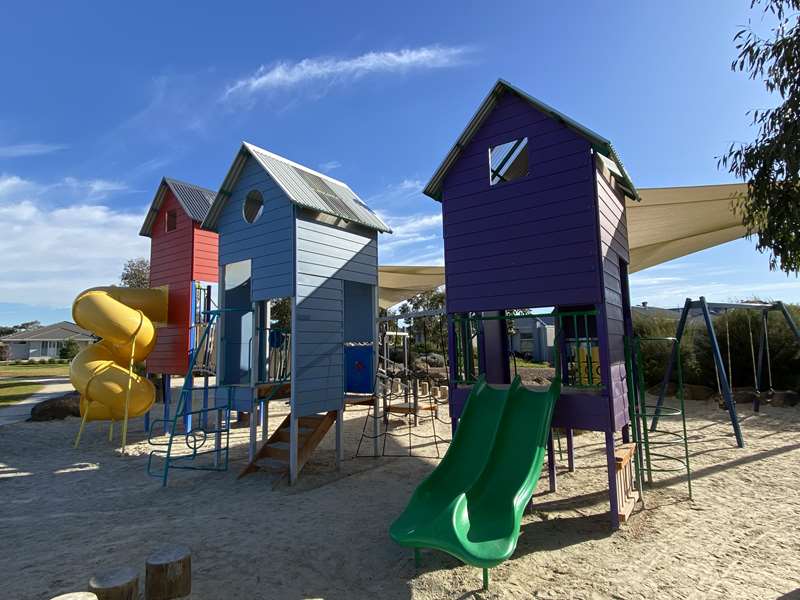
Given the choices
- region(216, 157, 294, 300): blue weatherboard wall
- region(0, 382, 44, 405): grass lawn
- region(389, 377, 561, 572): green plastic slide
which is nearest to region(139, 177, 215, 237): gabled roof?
region(216, 157, 294, 300): blue weatherboard wall

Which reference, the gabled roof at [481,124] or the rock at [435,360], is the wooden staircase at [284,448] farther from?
the rock at [435,360]

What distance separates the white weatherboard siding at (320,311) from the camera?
795 cm

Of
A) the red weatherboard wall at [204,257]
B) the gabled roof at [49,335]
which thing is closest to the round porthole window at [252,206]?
the red weatherboard wall at [204,257]

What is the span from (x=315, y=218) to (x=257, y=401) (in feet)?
11.3

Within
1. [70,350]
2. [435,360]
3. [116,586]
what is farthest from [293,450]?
[70,350]

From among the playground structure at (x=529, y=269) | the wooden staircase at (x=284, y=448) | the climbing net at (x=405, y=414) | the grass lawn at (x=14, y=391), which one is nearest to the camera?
the playground structure at (x=529, y=269)

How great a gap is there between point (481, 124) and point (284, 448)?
241 inches

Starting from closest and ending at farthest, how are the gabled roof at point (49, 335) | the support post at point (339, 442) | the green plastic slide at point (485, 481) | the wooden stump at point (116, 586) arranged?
the wooden stump at point (116, 586)
the green plastic slide at point (485, 481)
the support post at point (339, 442)
the gabled roof at point (49, 335)

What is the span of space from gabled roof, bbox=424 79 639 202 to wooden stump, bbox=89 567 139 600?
5.83 meters

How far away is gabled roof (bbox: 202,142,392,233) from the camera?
328 inches

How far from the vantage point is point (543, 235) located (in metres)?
6.06

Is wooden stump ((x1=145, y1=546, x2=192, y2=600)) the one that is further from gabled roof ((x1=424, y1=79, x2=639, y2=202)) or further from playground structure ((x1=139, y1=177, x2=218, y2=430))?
playground structure ((x1=139, y1=177, x2=218, y2=430))

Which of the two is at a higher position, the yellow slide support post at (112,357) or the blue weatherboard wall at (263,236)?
the blue weatherboard wall at (263,236)

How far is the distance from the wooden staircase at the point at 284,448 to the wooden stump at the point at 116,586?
413cm
